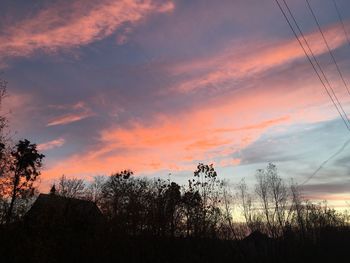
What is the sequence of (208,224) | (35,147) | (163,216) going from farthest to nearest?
(35,147) → (208,224) → (163,216)

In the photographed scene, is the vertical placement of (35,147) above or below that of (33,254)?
above

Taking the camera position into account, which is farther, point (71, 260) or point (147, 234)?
point (147, 234)

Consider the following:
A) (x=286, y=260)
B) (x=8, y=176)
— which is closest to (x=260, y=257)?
(x=286, y=260)

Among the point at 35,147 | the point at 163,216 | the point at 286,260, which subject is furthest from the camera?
the point at 35,147

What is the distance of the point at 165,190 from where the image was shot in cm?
3297

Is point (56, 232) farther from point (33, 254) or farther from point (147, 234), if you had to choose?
point (147, 234)

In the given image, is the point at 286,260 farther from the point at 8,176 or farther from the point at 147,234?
the point at 8,176

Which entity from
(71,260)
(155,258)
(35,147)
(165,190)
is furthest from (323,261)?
(35,147)

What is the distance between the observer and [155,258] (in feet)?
78.8

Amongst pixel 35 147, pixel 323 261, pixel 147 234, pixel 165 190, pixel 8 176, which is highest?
pixel 35 147

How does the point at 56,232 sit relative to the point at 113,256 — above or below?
above

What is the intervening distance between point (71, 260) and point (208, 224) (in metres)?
12.6

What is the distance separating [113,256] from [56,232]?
3548 millimetres

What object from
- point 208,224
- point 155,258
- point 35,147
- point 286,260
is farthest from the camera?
point 35,147
